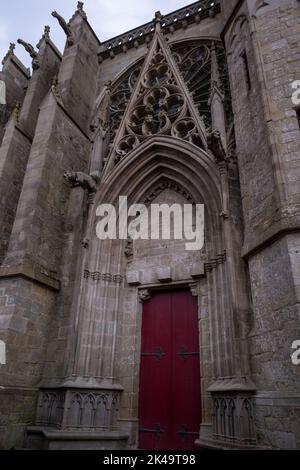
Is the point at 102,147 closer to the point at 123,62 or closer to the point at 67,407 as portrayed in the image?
the point at 123,62

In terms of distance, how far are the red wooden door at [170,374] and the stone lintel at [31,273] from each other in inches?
73.4

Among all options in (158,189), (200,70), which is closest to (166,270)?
(158,189)

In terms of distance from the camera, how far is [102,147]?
8094 millimetres


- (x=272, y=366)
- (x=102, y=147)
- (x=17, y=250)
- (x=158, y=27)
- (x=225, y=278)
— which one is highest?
(x=158, y=27)

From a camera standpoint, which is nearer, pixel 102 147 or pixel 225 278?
pixel 225 278

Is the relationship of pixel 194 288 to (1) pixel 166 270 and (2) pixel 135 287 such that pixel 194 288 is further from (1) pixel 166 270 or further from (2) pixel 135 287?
(2) pixel 135 287

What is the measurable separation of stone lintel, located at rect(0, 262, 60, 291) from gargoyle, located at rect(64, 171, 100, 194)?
1.93 metres

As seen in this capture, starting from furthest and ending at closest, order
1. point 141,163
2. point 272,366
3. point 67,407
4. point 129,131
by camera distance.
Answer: point 129,131 → point 141,163 → point 67,407 → point 272,366

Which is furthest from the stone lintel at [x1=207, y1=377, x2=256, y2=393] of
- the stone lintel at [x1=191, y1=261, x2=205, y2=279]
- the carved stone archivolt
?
the carved stone archivolt

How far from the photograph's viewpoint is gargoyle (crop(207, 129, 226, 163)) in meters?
5.75

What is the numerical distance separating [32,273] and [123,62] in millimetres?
7638

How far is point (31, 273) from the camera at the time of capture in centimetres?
587
